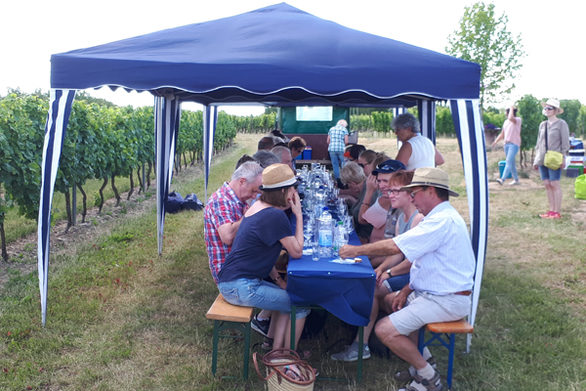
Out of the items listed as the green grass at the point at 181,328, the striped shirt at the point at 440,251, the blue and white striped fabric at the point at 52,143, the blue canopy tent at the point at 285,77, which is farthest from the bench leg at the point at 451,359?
the blue and white striped fabric at the point at 52,143

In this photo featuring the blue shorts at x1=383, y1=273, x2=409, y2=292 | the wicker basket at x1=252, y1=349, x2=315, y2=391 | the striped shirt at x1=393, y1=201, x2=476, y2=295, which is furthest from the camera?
the blue shorts at x1=383, y1=273, x2=409, y2=292

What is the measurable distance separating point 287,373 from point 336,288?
574mm

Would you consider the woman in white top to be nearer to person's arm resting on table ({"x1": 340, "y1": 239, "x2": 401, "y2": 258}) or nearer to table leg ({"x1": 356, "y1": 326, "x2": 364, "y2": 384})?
person's arm resting on table ({"x1": 340, "y1": 239, "x2": 401, "y2": 258})

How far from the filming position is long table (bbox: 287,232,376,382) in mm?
2941

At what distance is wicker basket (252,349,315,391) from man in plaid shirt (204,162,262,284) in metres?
0.81

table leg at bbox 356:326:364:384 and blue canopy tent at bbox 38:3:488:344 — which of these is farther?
blue canopy tent at bbox 38:3:488:344

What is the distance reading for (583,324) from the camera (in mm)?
4199

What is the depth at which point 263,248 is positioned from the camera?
→ 10.3 ft

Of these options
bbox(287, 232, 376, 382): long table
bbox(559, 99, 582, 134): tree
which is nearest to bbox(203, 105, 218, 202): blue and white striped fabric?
bbox(287, 232, 376, 382): long table

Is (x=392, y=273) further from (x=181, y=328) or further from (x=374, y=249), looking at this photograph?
(x=181, y=328)

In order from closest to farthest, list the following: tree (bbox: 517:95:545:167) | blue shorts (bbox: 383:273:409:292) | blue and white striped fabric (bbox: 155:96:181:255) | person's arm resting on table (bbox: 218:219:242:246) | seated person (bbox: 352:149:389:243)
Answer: person's arm resting on table (bbox: 218:219:242:246) < blue shorts (bbox: 383:273:409:292) < seated person (bbox: 352:149:389:243) < blue and white striped fabric (bbox: 155:96:181:255) < tree (bbox: 517:95:545:167)

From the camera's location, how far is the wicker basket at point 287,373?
2.74 m

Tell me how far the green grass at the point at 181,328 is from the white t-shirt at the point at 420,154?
1.49 meters

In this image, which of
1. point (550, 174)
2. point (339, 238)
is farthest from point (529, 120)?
point (339, 238)
